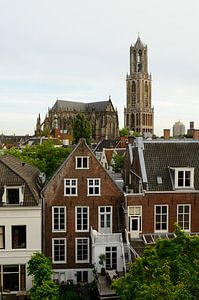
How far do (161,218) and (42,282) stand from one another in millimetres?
11797

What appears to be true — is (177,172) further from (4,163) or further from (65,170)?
(4,163)

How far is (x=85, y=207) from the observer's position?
35219mm

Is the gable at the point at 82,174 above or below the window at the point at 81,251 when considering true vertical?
above

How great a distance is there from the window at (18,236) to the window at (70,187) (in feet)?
15.5

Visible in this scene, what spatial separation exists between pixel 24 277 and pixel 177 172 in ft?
47.8

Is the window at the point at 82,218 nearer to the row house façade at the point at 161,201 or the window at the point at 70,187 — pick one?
the window at the point at 70,187

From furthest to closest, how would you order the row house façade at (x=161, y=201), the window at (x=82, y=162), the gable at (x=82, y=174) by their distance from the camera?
the window at (x=82, y=162) < the gable at (x=82, y=174) < the row house façade at (x=161, y=201)

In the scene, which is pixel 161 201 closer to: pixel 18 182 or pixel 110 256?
pixel 110 256

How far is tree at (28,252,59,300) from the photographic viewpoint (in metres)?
26.2

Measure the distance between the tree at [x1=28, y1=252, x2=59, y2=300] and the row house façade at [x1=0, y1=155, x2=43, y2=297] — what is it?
438 centimetres

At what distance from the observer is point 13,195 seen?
1292 inches

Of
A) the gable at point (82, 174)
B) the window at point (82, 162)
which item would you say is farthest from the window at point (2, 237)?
the window at point (82, 162)

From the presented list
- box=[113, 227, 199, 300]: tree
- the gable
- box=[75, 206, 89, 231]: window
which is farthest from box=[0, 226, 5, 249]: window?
box=[113, 227, 199, 300]: tree

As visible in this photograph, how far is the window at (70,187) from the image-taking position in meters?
35.2
